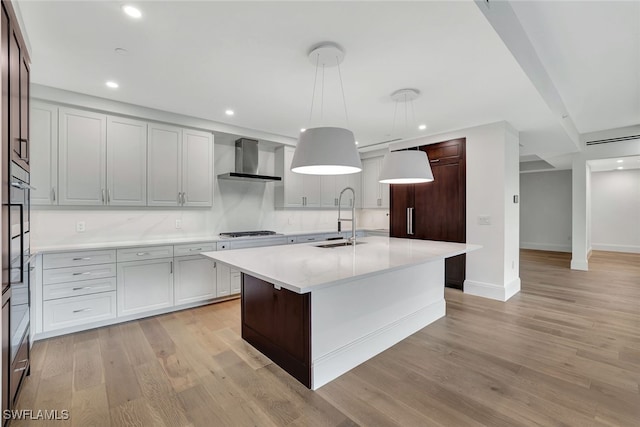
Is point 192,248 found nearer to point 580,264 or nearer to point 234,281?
point 234,281

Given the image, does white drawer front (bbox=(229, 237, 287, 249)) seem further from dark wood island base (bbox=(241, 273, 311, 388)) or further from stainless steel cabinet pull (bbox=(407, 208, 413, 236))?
stainless steel cabinet pull (bbox=(407, 208, 413, 236))

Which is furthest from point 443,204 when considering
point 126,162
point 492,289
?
point 126,162

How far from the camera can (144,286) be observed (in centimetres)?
336

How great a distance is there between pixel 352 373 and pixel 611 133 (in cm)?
655

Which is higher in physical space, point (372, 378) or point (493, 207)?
point (493, 207)

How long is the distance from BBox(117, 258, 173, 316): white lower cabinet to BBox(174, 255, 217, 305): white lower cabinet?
0.30ft

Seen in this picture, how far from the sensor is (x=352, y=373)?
225cm

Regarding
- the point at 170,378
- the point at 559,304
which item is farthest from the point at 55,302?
the point at 559,304

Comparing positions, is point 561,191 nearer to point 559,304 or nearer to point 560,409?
point 559,304

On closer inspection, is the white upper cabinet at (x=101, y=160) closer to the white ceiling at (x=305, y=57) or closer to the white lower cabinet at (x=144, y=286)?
the white ceiling at (x=305, y=57)

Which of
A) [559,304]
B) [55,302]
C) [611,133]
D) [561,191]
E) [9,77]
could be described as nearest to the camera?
[9,77]

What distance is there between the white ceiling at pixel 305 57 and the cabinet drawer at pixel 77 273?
188 cm

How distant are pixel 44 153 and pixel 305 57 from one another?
2.90m

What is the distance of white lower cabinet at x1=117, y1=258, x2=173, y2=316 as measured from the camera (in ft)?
10.6
